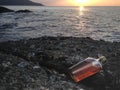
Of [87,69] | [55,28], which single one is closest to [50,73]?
[87,69]

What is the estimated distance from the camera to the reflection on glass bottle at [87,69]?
19.1 feet

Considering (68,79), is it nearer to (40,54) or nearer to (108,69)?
(108,69)

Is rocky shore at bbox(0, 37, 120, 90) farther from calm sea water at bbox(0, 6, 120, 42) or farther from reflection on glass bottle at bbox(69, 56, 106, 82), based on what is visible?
calm sea water at bbox(0, 6, 120, 42)

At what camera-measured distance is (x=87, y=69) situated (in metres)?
5.81

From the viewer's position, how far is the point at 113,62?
745 centimetres

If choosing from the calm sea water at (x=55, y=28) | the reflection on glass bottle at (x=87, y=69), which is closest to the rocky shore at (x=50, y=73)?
the reflection on glass bottle at (x=87, y=69)

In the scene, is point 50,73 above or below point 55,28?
above

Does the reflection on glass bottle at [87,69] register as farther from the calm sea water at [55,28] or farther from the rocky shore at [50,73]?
the calm sea water at [55,28]

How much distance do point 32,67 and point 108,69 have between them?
7.22ft

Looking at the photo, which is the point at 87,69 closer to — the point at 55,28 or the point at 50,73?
the point at 50,73

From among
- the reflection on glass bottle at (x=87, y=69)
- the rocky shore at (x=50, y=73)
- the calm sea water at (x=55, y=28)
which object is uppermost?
the reflection on glass bottle at (x=87, y=69)

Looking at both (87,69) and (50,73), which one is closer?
(87,69)

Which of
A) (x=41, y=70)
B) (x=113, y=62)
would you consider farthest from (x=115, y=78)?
(x=41, y=70)

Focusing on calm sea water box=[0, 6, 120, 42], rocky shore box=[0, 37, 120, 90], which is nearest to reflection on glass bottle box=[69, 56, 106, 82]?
rocky shore box=[0, 37, 120, 90]
